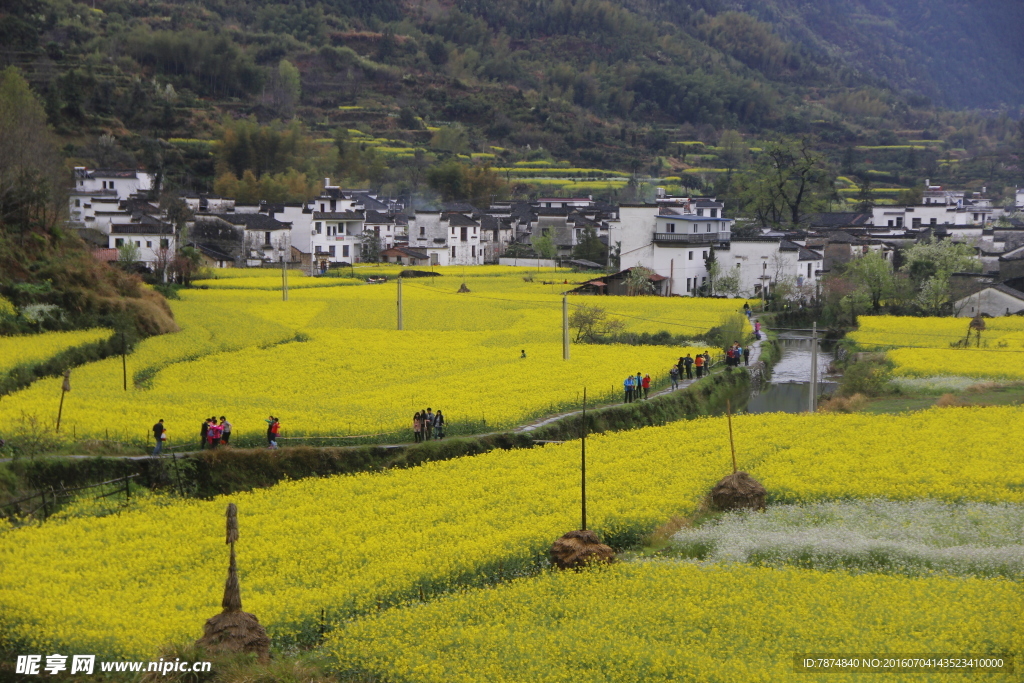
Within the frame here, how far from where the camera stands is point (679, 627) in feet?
53.2

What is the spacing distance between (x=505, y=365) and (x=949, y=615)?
24.7 meters

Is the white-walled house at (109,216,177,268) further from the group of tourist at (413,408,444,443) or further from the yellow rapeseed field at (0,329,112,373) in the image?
the group of tourist at (413,408,444,443)

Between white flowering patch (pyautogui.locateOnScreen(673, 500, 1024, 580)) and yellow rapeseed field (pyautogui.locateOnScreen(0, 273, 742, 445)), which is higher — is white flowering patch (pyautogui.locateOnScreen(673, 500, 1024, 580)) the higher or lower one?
the lower one

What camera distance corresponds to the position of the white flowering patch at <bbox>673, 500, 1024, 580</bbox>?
19219 millimetres

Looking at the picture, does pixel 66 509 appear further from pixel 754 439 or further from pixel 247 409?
pixel 754 439

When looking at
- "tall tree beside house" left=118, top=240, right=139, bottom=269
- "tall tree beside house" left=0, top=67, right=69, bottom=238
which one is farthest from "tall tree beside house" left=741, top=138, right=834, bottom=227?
"tall tree beside house" left=0, top=67, right=69, bottom=238

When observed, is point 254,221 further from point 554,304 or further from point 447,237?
point 554,304

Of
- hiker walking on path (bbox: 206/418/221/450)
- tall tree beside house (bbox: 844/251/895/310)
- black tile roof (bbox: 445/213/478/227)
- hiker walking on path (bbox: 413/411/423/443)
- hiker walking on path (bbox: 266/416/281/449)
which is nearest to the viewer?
hiker walking on path (bbox: 206/418/221/450)

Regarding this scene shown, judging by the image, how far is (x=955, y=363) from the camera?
41.3 metres

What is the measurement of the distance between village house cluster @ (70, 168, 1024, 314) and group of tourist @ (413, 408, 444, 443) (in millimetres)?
39357

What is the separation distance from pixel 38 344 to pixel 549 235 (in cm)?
5827

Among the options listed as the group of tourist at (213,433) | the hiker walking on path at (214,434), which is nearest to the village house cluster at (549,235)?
the group of tourist at (213,433)

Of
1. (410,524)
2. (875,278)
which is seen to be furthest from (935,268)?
(410,524)

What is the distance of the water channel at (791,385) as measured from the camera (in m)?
39.1
